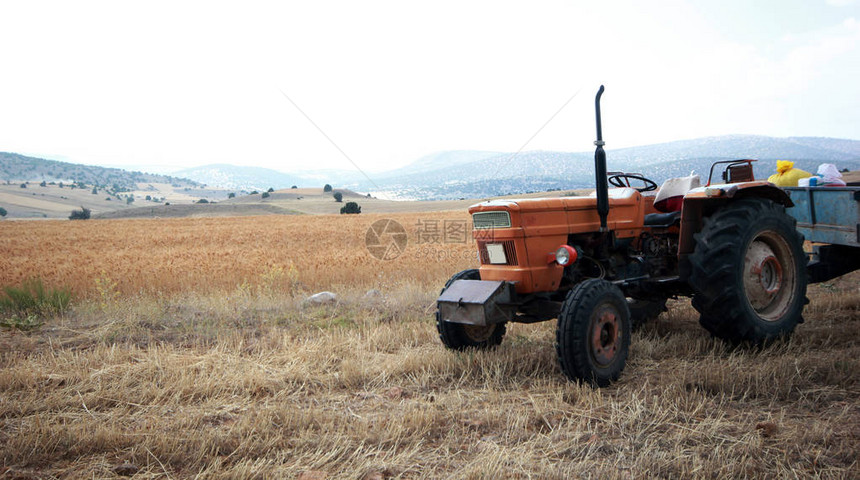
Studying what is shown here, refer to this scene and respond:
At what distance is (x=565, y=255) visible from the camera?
164 inches

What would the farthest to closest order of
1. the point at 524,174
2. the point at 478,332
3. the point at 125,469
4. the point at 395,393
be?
the point at 524,174
the point at 478,332
the point at 395,393
the point at 125,469

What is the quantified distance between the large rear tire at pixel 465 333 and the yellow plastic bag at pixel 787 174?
442 centimetres

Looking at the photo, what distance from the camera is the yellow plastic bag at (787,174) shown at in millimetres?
6891

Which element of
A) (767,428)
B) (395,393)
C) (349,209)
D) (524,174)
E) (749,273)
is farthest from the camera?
(524,174)

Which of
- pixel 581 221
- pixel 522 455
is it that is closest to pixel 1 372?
pixel 522 455

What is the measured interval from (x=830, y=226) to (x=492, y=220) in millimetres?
3974

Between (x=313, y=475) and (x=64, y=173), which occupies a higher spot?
(x=64, y=173)

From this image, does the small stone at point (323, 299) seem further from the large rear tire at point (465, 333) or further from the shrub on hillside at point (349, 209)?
the shrub on hillside at point (349, 209)

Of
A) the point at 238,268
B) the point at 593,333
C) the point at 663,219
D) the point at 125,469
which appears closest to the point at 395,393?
the point at 593,333

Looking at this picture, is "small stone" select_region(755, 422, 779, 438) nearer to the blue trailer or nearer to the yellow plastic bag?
the blue trailer

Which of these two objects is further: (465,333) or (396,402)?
(465,333)

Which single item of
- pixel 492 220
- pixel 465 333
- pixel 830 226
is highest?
pixel 492 220

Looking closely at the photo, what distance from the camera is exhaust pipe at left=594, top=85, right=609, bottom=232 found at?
4090 mm

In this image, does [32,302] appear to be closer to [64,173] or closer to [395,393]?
[395,393]
